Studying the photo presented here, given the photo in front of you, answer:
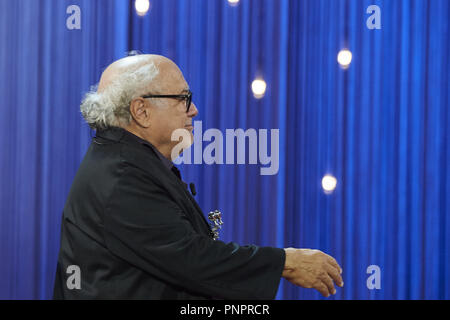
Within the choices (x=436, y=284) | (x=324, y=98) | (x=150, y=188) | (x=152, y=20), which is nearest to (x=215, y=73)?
(x=152, y=20)

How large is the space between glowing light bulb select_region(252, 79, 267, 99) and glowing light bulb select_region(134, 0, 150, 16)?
0.59 m

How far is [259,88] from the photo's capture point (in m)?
1.98

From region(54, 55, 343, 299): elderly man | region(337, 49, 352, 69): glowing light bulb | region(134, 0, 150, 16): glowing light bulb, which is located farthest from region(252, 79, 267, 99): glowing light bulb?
region(54, 55, 343, 299): elderly man

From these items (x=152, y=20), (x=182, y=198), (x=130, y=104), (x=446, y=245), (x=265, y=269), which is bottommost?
(x=446, y=245)

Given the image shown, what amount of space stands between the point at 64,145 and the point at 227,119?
2.39 ft

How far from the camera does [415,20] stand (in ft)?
6.58

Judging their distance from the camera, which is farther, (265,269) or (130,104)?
(130,104)

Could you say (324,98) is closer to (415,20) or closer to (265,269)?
(415,20)

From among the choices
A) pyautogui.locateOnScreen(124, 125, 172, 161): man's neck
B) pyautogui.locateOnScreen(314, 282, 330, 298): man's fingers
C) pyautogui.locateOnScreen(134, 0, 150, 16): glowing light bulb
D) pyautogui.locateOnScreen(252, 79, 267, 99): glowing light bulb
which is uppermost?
pyautogui.locateOnScreen(134, 0, 150, 16): glowing light bulb

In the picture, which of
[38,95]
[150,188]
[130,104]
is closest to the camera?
[150,188]

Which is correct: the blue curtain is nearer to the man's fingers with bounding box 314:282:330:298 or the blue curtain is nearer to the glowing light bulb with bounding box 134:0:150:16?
the glowing light bulb with bounding box 134:0:150:16

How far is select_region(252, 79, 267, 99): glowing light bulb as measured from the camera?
197 centimetres

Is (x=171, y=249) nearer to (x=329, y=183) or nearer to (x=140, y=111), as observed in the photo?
(x=140, y=111)

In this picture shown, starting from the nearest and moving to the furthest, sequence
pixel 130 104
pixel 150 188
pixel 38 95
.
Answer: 1. pixel 150 188
2. pixel 130 104
3. pixel 38 95
